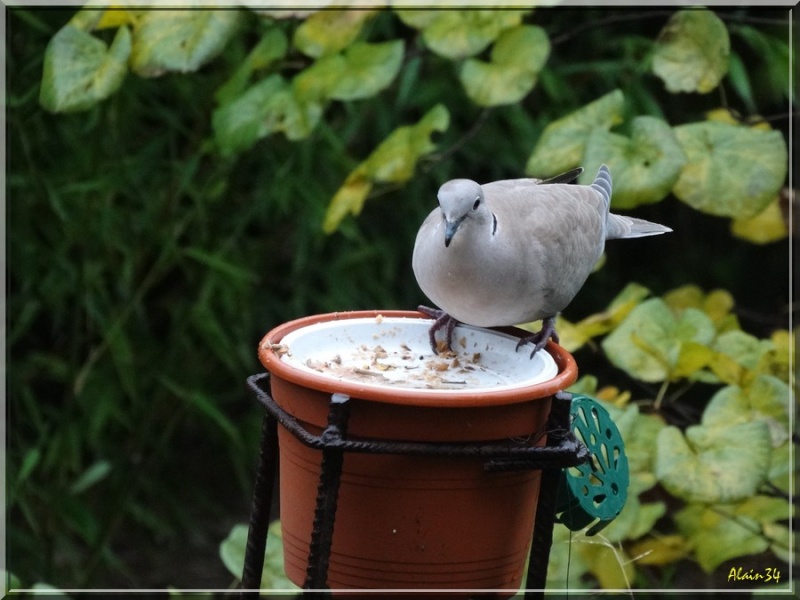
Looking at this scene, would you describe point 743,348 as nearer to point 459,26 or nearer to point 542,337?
point 542,337

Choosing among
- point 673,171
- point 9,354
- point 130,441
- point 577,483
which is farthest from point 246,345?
point 577,483

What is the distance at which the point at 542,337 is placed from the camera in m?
1.75

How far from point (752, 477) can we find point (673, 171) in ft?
1.91

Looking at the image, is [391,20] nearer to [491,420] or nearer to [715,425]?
[715,425]

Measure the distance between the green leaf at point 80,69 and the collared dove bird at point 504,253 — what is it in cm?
71

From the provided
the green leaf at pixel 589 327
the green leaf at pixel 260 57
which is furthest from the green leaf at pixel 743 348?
the green leaf at pixel 260 57

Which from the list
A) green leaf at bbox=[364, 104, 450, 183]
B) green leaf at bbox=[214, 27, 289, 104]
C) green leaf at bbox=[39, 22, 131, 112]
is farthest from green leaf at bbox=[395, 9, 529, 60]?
green leaf at bbox=[39, 22, 131, 112]

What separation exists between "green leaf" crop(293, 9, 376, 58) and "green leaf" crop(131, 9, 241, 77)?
0.15 metres

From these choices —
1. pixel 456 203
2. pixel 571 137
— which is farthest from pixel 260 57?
pixel 456 203

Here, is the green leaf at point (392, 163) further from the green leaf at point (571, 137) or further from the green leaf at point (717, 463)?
the green leaf at point (717, 463)

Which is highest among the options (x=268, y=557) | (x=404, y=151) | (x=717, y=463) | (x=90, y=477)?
(x=404, y=151)

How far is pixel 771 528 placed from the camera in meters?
2.18

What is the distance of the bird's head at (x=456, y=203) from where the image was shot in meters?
1.61

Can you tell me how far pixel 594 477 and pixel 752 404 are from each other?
0.53 metres
